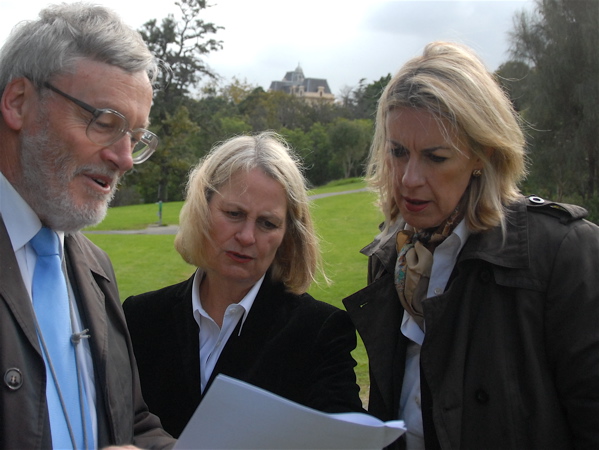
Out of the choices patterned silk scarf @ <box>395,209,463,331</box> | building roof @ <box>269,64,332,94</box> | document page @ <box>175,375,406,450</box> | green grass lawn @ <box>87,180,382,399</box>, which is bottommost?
green grass lawn @ <box>87,180,382,399</box>

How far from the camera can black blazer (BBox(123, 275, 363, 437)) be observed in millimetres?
2656

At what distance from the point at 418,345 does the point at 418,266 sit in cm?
35

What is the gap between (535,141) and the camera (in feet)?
76.5

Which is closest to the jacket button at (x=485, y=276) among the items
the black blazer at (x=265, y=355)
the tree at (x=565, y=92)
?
the black blazer at (x=265, y=355)

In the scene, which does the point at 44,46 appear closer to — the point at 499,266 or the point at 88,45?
the point at 88,45

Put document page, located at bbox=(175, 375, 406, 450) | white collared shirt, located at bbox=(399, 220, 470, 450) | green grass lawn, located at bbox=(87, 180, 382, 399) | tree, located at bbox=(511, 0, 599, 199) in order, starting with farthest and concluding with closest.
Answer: tree, located at bbox=(511, 0, 599, 199), green grass lawn, located at bbox=(87, 180, 382, 399), white collared shirt, located at bbox=(399, 220, 470, 450), document page, located at bbox=(175, 375, 406, 450)

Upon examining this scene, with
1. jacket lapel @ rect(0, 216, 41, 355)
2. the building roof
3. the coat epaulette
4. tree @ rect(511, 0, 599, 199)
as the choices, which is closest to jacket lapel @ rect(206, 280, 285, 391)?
jacket lapel @ rect(0, 216, 41, 355)

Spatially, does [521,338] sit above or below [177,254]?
above

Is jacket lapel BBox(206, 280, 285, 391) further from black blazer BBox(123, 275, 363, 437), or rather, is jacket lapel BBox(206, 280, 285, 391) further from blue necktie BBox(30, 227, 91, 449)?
blue necktie BBox(30, 227, 91, 449)

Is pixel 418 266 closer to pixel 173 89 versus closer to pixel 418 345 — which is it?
pixel 418 345

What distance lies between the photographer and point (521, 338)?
7.39 feet

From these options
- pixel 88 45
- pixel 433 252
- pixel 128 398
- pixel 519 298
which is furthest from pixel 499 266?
pixel 88 45

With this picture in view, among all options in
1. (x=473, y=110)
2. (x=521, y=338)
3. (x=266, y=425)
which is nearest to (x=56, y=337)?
(x=266, y=425)

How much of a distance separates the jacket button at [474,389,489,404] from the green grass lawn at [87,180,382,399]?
285 centimetres
